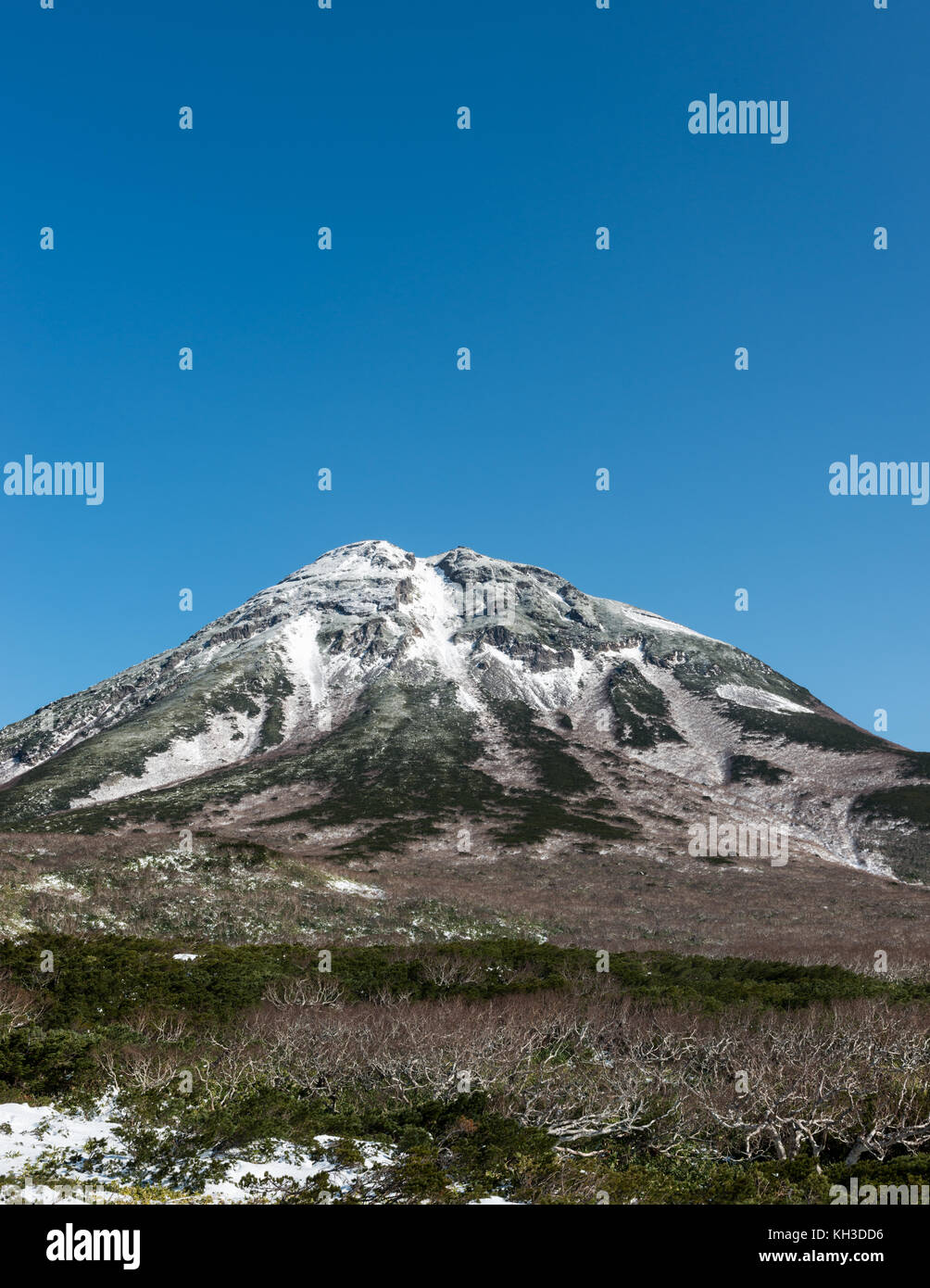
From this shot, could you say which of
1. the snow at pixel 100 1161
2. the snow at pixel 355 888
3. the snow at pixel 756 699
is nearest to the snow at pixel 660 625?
the snow at pixel 756 699

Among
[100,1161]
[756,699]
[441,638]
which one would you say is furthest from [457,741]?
[100,1161]

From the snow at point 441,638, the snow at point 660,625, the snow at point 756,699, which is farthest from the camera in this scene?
the snow at point 660,625

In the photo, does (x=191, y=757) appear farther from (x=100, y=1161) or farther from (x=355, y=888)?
(x=100, y=1161)

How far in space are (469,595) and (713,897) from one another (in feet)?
440

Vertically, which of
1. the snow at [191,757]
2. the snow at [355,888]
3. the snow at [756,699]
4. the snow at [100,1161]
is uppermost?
the snow at [756,699]

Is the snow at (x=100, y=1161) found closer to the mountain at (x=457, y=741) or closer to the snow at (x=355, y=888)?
the snow at (x=355, y=888)

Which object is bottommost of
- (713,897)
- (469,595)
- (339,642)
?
(713,897)

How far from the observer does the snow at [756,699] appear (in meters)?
149

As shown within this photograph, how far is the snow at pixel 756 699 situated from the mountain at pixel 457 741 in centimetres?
86

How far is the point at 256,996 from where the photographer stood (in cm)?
2211

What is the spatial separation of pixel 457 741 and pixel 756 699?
66.3 meters
